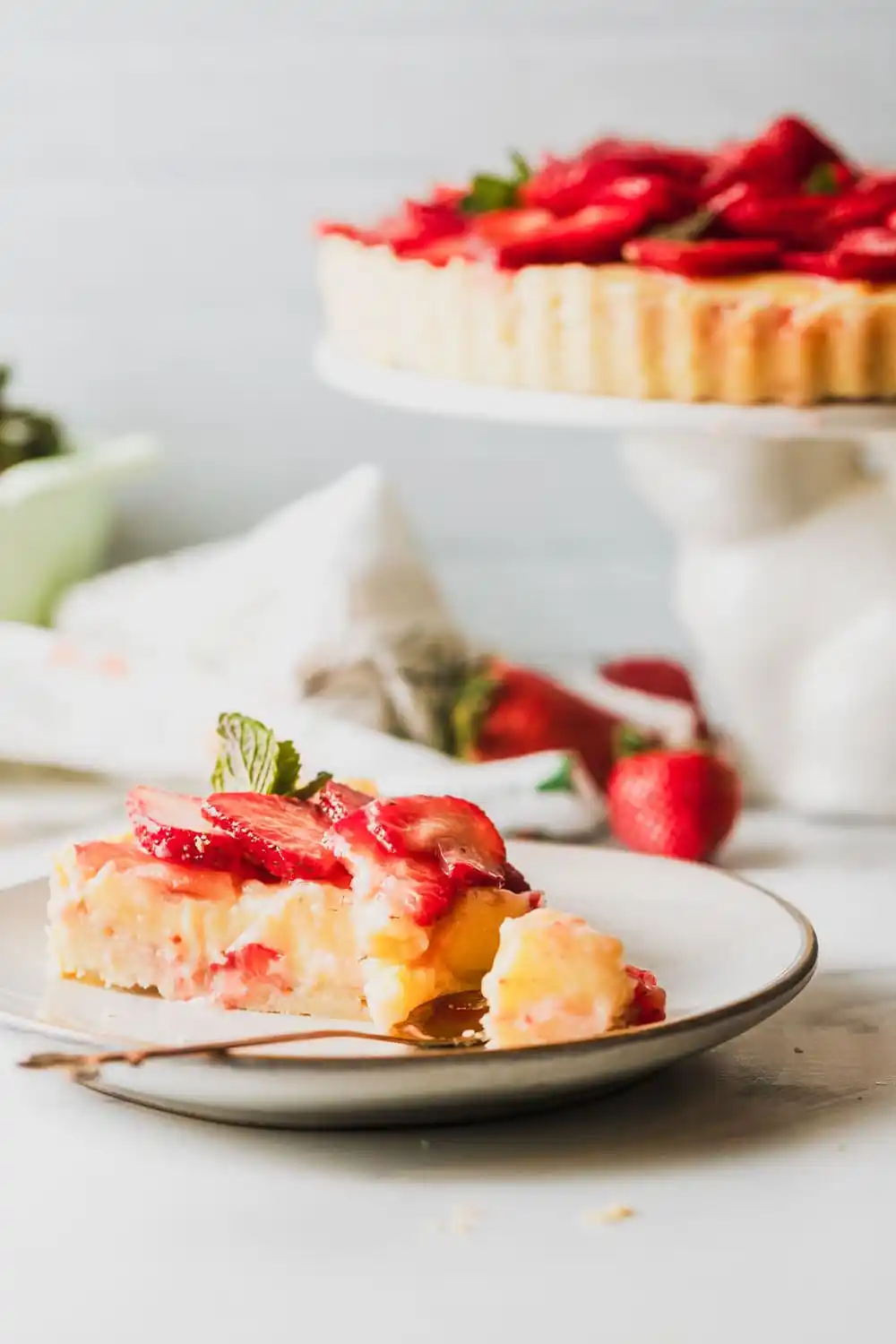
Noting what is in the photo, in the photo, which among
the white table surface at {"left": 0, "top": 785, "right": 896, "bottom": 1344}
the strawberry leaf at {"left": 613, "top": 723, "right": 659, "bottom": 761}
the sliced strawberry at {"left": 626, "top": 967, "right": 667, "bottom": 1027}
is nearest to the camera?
the white table surface at {"left": 0, "top": 785, "right": 896, "bottom": 1344}

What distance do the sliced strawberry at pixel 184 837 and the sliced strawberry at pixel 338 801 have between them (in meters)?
0.05

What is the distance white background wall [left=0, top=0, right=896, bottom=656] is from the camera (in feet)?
7.09

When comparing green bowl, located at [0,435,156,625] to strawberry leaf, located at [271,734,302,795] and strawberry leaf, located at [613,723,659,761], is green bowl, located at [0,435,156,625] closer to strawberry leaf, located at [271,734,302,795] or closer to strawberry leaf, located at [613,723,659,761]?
strawberry leaf, located at [613,723,659,761]

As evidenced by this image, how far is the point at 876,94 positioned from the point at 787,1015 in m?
1.29

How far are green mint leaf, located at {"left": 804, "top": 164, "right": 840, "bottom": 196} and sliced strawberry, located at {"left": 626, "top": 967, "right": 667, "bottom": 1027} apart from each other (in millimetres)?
870

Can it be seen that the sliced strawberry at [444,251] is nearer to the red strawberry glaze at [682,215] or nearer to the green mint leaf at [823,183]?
the red strawberry glaze at [682,215]

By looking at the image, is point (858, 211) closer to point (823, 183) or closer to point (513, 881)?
point (823, 183)

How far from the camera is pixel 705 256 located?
1.54 m

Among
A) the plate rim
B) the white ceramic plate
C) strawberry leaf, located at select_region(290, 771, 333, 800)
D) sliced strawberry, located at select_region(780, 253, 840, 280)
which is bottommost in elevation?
the white ceramic plate

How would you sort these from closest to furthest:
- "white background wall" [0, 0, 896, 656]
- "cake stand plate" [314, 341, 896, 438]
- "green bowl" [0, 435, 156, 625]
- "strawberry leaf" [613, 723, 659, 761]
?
"cake stand plate" [314, 341, 896, 438]
"strawberry leaf" [613, 723, 659, 761]
"green bowl" [0, 435, 156, 625]
"white background wall" [0, 0, 896, 656]

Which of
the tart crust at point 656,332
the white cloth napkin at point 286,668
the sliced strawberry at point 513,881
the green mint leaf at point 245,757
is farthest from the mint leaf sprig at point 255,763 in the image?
the tart crust at point 656,332

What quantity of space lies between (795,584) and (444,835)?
72 centimetres

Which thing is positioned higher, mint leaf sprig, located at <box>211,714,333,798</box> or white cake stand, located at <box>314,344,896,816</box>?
mint leaf sprig, located at <box>211,714,333,798</box>

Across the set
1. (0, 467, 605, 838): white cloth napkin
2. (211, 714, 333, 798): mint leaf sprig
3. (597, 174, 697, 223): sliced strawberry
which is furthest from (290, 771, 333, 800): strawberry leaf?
(597, 174, 697, 223): sliced strawberry
